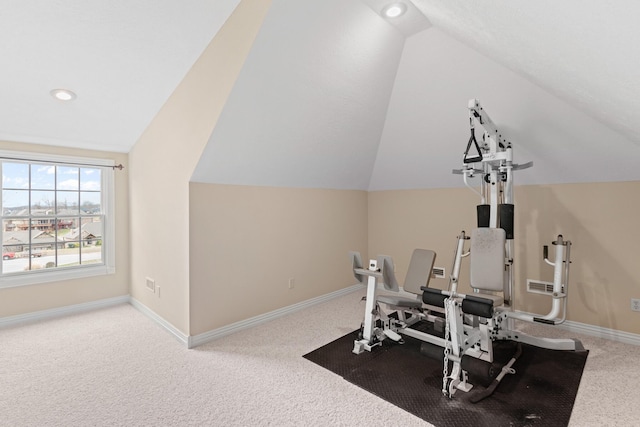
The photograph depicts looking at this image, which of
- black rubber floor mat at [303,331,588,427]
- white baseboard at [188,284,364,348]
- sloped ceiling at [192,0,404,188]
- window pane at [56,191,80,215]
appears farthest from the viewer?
window pane at [56,191,80,215]

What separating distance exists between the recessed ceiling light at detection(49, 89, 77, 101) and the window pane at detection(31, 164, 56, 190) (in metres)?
1.12

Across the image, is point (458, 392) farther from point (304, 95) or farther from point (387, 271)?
point (304, 95)

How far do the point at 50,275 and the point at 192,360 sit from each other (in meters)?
2.19

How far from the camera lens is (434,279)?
4195mm

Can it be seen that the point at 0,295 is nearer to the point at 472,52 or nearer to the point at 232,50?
the point at 232,50

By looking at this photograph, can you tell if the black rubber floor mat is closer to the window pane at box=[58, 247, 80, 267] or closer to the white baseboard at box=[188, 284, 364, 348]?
the white baseboard at box=[188, 284, 364, 348]

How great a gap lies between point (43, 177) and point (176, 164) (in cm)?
180

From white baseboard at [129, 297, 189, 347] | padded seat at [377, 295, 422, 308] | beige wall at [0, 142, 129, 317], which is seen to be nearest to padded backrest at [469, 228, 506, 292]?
padded seat at [377, 295, 422, 308]

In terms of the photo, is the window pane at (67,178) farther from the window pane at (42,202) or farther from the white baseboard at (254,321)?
the white baseboard at (254,321)

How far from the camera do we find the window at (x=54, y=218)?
131 inches

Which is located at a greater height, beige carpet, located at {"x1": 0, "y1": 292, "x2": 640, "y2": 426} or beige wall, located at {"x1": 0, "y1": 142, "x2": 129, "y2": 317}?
beige wall, located at {"x1": 0, "y1": 142, "x2": 129, "y2": 317}

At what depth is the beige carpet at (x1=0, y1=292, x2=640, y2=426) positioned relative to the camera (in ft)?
6.29

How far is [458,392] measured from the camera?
2.15 meters

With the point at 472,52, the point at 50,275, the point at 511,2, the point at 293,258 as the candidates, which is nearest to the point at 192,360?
the point at 293,258
